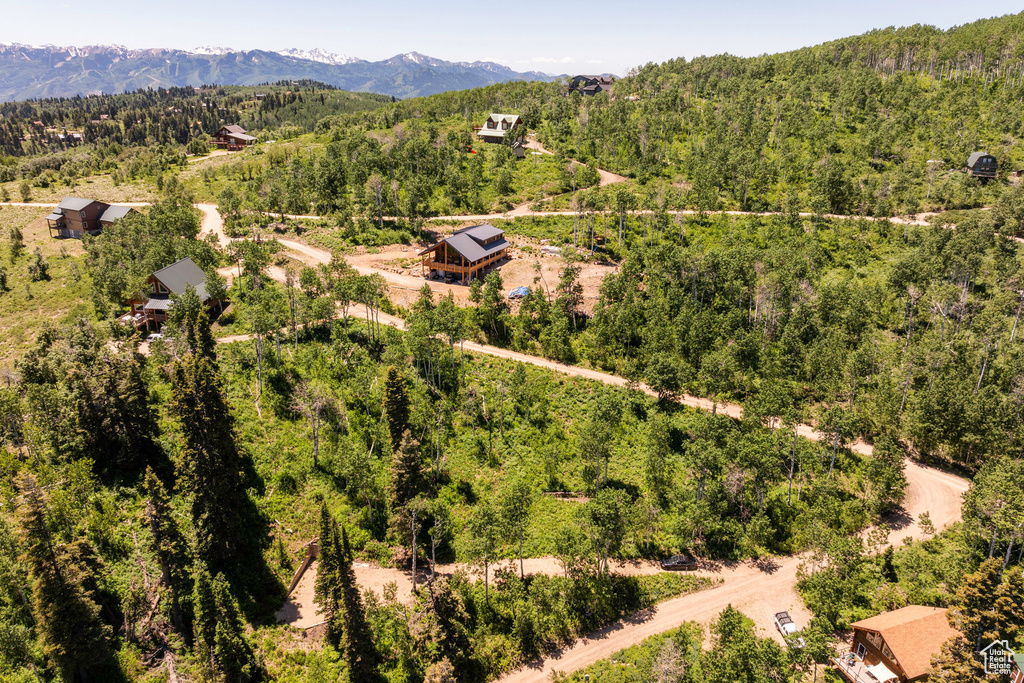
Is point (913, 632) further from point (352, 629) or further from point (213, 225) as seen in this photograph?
point (213, 225)

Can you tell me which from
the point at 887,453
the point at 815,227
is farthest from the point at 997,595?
the point at 815,227

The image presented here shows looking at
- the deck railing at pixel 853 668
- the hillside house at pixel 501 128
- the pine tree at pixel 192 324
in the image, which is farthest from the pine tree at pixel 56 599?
the hillside house at pixel 501 128

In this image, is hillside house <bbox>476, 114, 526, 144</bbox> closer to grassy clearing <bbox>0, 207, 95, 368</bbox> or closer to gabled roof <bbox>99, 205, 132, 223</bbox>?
gabled roof <bbox>99, 205, 132, 223</bbox>

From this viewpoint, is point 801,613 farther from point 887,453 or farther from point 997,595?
point 887,453

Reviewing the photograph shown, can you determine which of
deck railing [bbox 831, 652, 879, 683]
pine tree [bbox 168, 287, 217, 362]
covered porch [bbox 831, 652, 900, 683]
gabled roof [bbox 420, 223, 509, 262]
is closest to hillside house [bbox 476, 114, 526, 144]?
gabled roof [bbox 420, 223, 509, 262]

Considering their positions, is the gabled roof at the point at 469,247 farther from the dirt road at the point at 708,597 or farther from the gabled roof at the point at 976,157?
the gabled roof at the point at 976,157

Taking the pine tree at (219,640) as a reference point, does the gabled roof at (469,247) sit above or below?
above
